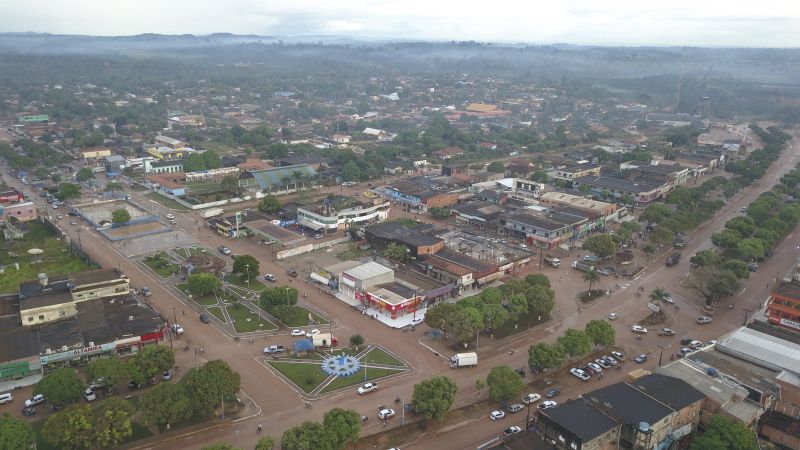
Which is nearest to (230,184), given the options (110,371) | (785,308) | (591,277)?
(110,371)

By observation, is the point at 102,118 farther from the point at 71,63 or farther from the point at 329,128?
the point at 71,63

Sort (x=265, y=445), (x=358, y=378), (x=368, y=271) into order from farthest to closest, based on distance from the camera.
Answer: (x=368, y=271) < (x=358, y=378) < (x=265, y=445)

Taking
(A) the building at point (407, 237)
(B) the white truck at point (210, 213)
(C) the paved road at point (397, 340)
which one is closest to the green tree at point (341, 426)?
(C) the paved road at point (397, 340)

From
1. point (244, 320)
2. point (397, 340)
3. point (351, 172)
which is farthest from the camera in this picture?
point (351, 172)

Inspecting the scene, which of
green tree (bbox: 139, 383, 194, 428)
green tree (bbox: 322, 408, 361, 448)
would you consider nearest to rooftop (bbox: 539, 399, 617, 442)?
green tree (bbox: 322, 408, 361, 448)

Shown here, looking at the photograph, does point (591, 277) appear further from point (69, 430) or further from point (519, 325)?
point (69, 430)

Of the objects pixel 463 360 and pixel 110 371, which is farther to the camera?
pixel 463 360

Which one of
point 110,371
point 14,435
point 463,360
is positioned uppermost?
point 14,435
